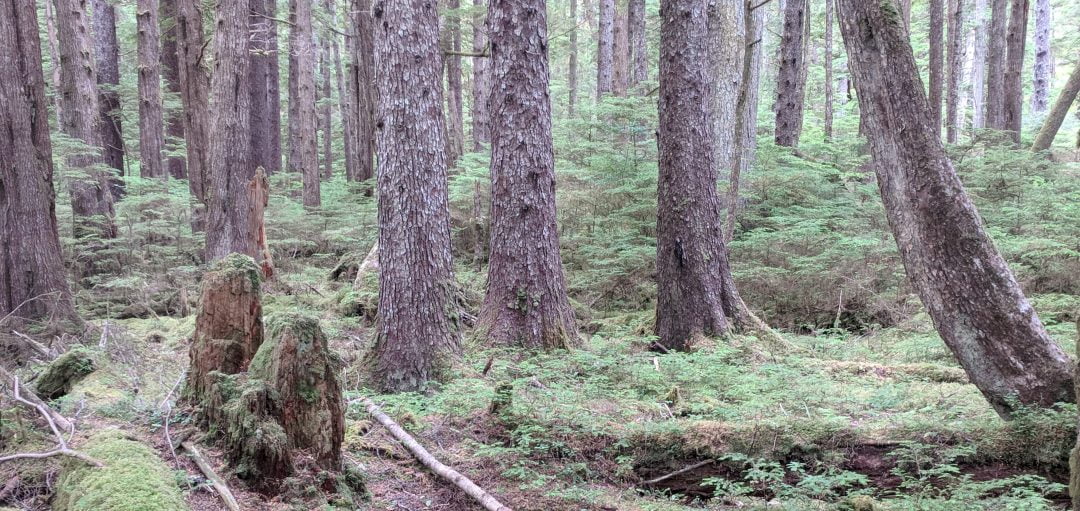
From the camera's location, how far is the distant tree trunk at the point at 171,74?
61.4ft

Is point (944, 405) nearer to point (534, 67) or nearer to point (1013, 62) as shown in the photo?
point (534, 67)

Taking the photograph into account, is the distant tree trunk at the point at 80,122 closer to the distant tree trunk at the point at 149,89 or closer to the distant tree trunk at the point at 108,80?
the distant tree trunk at the point at 149,89

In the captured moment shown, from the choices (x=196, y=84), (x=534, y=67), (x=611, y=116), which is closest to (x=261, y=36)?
(x=196, y=84)

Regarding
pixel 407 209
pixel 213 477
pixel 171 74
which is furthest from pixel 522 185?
pixel 171 74

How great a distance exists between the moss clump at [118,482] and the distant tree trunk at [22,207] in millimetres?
6199

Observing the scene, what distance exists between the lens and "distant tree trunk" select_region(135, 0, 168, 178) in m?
15.5

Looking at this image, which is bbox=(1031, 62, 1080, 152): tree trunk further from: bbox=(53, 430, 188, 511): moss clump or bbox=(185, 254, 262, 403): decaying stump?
bbox=(53, 430, 188, 511): moss clump

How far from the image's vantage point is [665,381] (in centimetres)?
634

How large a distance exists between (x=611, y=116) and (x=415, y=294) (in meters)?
7.52

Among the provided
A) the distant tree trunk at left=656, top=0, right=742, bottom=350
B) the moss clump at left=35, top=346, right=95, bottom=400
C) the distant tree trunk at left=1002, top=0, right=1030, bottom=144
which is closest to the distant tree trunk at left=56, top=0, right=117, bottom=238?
the moss clump at left=35, top=346, right=95, bottom=400

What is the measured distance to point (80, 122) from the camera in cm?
1416

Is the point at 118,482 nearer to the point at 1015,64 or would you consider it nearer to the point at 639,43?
the point at 1015,64

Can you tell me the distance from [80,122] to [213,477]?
45.7ft

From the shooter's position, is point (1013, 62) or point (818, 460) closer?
point (818, 460)
